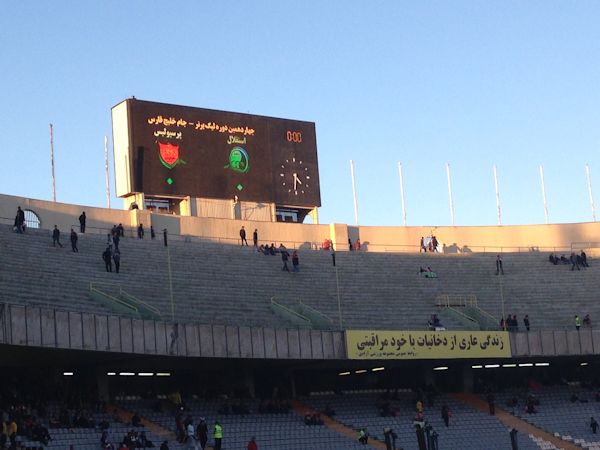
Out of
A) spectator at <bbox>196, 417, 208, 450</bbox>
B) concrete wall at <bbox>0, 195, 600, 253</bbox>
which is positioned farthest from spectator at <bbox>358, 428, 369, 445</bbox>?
concrete wall at <bbox>0, 195, 600, 253</bbox>

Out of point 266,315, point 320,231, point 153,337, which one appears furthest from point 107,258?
point 320,231

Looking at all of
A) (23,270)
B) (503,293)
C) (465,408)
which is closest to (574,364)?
(503,293)

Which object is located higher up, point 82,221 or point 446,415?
point 82,221

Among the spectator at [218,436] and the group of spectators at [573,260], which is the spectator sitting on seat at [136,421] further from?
the group of spectators at [573,260]

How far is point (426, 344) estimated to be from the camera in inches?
1989

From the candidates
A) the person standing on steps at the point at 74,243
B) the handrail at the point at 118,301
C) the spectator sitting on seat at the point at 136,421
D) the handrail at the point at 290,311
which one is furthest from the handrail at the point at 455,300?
the spectator sitting on seat at the point at 136,421

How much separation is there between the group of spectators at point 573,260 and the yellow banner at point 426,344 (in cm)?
1357

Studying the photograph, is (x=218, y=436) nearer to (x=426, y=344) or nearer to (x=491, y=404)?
(x=426, y=344)

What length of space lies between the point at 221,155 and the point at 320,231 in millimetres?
6551

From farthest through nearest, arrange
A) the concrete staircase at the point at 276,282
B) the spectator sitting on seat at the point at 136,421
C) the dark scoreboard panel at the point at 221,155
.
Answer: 1. the dark scoreboard panel at the point at 221,155
2. the concrete staircase at the point at 276,282
3. the spectator sitting on seat at the point at 136,421

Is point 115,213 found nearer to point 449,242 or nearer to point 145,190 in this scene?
point 145,190

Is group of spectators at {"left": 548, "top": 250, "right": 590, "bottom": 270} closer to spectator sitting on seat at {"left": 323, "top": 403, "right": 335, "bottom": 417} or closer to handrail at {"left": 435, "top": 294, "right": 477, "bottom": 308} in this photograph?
handrail at {"left": 435, "top": 294, "right": 477, "bottom": 308}

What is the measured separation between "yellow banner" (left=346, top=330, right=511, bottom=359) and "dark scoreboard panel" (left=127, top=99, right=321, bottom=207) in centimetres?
1671

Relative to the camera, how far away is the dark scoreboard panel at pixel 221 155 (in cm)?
6162
